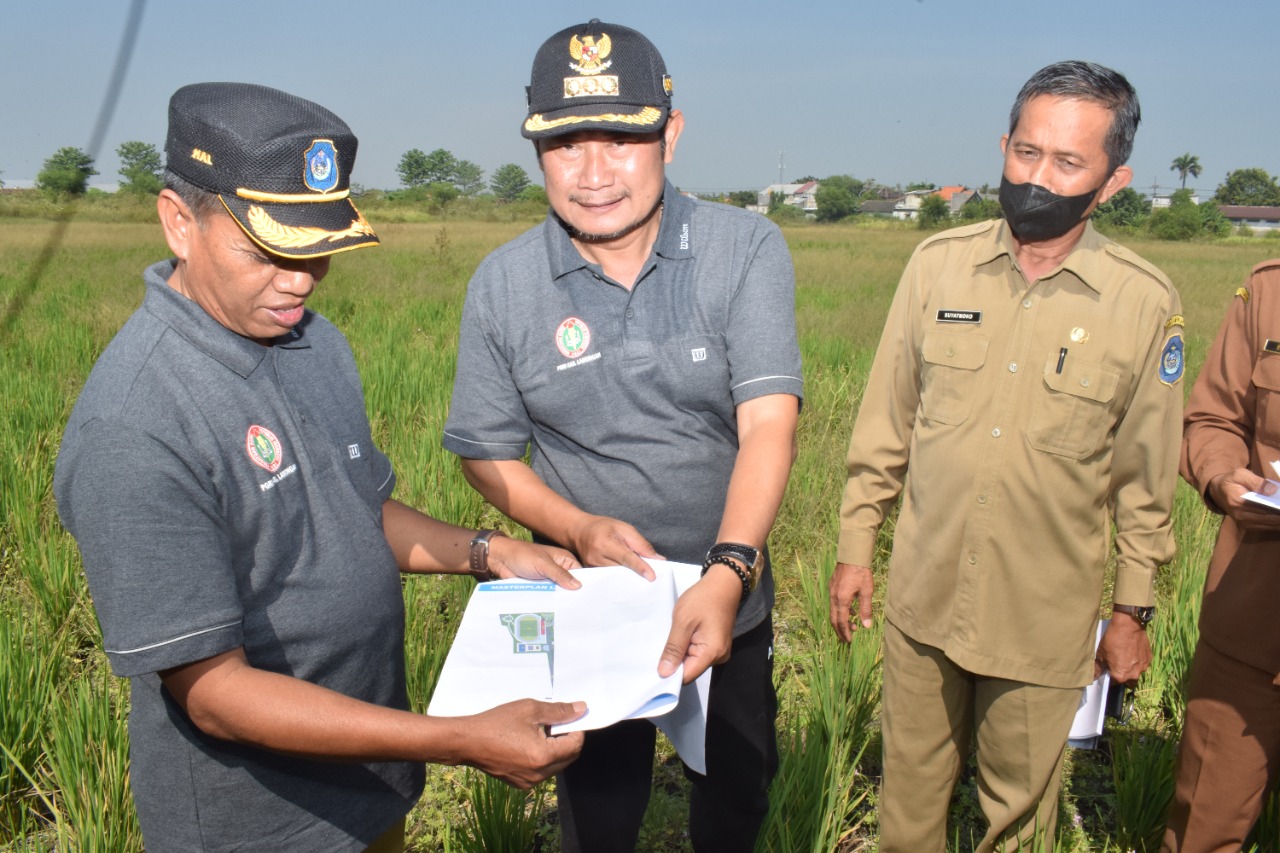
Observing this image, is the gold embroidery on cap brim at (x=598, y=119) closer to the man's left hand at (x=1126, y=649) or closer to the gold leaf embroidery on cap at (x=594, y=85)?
the gold leaf embroidery on cap at (x=594, y=85)

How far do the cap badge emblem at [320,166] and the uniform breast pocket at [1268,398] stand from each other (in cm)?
181

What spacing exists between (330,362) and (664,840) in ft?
5.35

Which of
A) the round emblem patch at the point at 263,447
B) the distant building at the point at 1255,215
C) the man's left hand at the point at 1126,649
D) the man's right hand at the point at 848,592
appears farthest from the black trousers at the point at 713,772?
the distant building at the point at 1255,215

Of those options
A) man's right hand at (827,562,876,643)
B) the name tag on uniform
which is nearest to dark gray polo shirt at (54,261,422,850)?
man's right hand at (827,562,876,643)

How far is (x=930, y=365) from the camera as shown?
6.53 feet

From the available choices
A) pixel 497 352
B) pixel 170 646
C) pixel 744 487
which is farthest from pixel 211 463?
pixel 744 487

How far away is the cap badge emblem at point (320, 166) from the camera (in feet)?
3.94

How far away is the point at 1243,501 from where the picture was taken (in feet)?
5.82

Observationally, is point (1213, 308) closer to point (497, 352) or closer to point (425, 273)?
point (425, 273)

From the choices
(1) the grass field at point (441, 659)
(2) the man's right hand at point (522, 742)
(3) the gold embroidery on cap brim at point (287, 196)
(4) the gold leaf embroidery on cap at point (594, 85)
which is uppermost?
(4) the gold leaf embroidery on cap at point (594, 85)

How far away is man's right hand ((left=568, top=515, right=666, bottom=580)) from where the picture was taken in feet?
5.01

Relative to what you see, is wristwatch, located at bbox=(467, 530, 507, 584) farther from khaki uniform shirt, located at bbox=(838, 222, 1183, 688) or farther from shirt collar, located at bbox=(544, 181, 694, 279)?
khaki uniform shirt, located at bbox=(838, 222, 1183, 688)

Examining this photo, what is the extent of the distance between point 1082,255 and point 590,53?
3.45 feet

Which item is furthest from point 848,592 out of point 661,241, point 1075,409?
point 661,241
